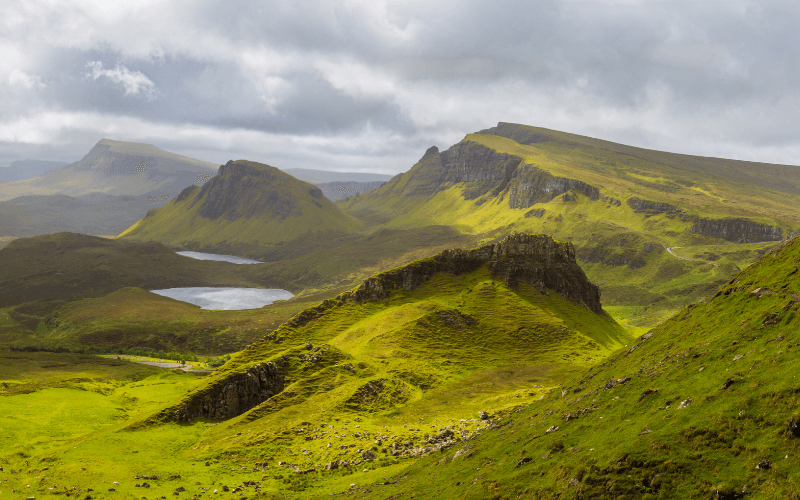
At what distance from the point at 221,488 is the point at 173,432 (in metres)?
27.4

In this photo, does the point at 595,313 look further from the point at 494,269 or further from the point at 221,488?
the point at 221,488

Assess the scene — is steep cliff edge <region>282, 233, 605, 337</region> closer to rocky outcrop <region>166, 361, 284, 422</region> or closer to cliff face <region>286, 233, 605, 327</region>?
cliff face <region>286, 233, 605, 327</region>

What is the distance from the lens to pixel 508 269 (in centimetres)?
14062

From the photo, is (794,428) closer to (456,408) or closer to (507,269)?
(456,408)

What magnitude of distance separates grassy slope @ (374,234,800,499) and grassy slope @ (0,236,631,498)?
658 inches

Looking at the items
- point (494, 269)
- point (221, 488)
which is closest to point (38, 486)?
point (221, 488)

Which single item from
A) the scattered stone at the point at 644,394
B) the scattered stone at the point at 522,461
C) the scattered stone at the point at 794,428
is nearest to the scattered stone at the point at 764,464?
the scattered stone at the point at 794,428

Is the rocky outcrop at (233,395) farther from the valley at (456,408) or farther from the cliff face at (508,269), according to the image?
the cliff face at (508,269)

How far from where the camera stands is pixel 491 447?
48.2 meters

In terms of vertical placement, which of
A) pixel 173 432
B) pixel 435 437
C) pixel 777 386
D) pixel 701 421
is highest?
pixel 777 386

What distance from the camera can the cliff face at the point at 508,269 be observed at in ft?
446

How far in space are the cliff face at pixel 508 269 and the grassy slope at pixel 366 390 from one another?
3.30m

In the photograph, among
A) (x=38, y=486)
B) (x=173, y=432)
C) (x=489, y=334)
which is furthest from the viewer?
(x=489, y=334)

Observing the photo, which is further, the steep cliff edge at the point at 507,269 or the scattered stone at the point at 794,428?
the steep cliff edge at the point at 507,269
